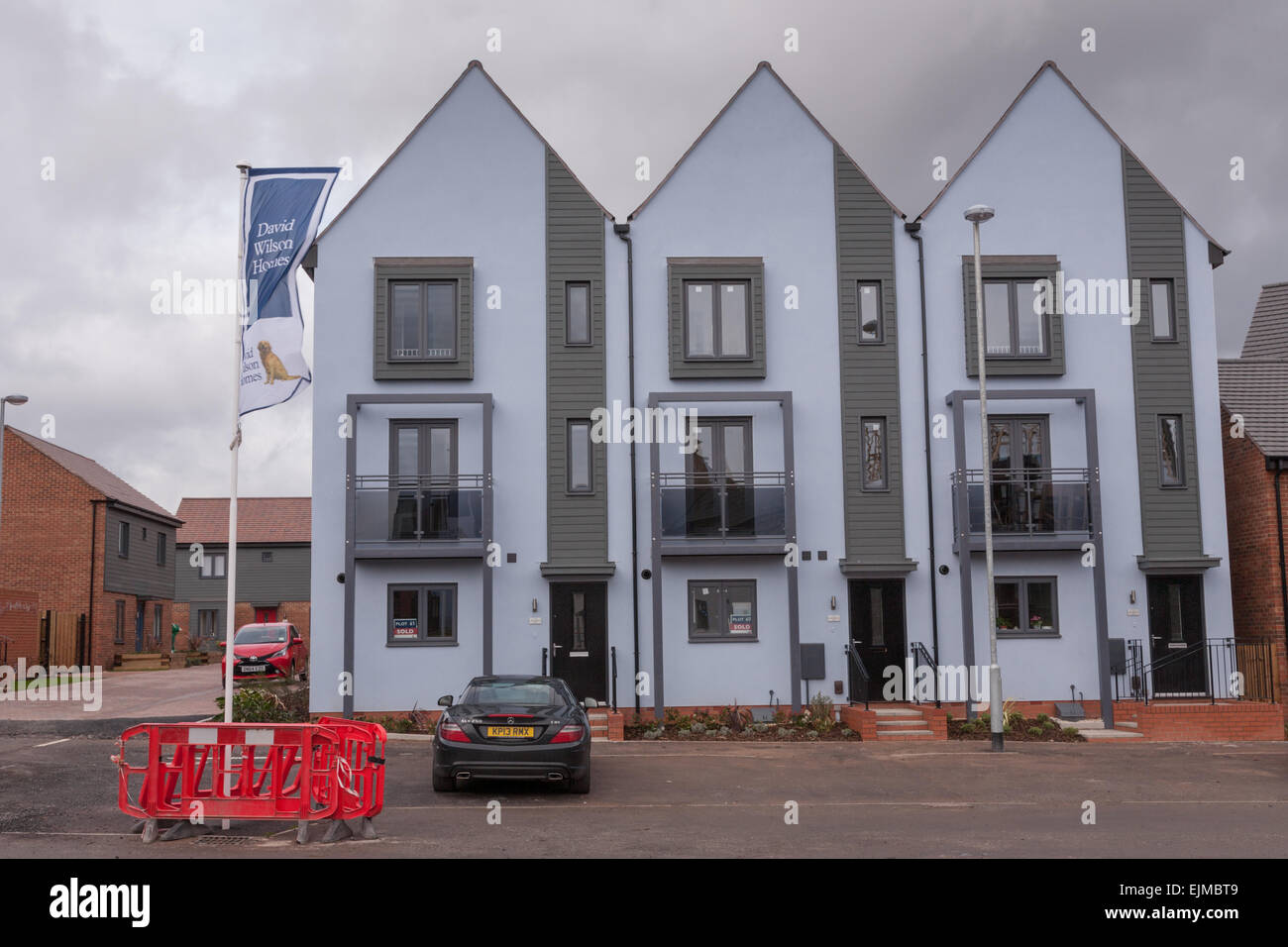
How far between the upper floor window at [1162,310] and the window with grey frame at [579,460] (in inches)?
428

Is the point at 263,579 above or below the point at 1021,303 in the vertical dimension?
below

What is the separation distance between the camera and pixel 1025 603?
21.6 metres

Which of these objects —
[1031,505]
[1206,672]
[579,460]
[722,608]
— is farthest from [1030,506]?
[579,460]

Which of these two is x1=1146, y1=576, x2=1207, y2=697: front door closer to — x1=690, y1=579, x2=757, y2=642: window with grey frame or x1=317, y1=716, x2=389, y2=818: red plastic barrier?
x1=690, y1=579, x2=757, y2=642: window with grey frame

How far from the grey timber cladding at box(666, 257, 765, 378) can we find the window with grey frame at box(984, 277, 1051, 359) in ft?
14.0

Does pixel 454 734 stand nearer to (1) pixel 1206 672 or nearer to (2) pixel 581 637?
(2) pixel 581 637

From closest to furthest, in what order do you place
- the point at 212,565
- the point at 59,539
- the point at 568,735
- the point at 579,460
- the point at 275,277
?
the point at 275,277 → the point at 568,735 → the point at 579,460 → the point at 59,539 → the point at 212,565

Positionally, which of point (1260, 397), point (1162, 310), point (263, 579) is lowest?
point (263, 579)

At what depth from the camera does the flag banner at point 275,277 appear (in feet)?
38.9

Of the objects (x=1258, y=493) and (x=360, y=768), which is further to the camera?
(x=1258, y=493)

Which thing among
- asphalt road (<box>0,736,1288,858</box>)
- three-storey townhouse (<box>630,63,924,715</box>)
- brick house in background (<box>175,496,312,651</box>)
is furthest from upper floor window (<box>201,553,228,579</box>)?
three-storey townhouse (<box>630,63,924,715</box>)

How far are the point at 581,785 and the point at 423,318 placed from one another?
36.1ft
